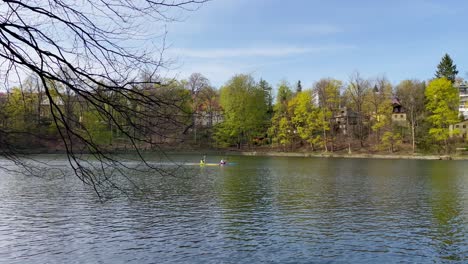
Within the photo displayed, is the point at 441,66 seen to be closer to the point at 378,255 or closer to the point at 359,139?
the point at 359,139

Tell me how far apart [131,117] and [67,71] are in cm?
71

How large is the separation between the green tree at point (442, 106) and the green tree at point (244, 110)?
2969 centimetres

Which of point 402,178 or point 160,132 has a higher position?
point 160,132

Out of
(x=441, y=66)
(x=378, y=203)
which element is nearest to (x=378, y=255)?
(x=378, y=203)

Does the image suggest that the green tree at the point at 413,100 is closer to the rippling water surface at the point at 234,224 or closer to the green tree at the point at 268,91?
the green tree at the point at 268,91

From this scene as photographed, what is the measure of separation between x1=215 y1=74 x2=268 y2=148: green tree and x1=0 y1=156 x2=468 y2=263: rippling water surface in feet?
166

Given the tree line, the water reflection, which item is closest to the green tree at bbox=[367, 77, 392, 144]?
the tree line

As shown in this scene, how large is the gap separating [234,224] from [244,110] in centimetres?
6330

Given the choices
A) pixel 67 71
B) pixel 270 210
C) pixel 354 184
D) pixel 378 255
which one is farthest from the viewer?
pixel 354 184

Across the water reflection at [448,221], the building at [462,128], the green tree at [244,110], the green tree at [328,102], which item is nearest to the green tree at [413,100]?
the building at [462,128]

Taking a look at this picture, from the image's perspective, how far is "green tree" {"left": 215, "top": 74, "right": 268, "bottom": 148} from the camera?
7744 cm

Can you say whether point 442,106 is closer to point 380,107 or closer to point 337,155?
point 380,107

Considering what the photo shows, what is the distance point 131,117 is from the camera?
409 cm

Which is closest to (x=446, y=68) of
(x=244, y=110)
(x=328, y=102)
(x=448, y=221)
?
(x=328, y=102)
